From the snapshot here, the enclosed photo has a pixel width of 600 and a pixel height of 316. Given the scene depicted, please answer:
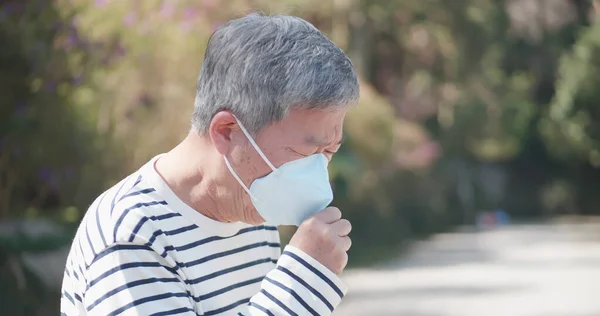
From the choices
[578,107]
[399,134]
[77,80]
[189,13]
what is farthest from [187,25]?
[578,107]

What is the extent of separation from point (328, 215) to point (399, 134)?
52.7ft

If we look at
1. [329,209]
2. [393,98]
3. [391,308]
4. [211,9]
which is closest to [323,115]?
[329,209]

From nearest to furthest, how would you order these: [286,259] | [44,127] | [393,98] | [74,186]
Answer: [286,259] → [44,127] → [74,186] → [393,98]

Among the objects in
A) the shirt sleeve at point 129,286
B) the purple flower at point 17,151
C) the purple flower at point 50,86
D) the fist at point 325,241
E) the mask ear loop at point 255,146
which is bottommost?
the shirt sleeve at point 129,286

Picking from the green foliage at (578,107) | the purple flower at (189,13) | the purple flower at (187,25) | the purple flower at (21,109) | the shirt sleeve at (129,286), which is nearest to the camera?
the shirt sleeve at (129,286)

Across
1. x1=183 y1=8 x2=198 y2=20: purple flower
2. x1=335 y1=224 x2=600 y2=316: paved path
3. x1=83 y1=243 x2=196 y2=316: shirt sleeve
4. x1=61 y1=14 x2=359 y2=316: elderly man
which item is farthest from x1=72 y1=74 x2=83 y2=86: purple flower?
x1=83 y1=243 x2=196 y2=316: shirt sleeve

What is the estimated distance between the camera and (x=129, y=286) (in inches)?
66.2

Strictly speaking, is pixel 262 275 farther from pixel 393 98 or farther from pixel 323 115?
pixel 393 98

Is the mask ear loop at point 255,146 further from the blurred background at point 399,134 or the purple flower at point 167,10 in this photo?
the purple flower at point 167,10

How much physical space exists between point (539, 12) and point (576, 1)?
2.33 metres

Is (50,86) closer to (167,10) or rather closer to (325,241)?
(167,10)

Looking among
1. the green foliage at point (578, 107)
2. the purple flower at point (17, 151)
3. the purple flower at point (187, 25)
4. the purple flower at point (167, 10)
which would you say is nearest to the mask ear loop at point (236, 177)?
the purple flower at point (17, 151)

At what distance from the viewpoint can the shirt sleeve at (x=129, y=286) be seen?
168 centimetres

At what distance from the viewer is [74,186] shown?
8.34 meters
